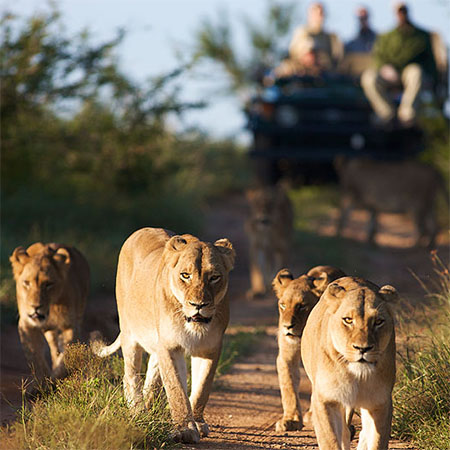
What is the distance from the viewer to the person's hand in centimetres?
1251

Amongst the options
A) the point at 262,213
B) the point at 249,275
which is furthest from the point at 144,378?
the point at 249,275

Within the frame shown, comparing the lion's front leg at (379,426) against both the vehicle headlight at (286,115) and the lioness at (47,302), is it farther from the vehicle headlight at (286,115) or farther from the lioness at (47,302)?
the vehicle headlight at (286,115)

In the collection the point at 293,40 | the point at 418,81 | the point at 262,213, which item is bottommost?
the point at 262,213

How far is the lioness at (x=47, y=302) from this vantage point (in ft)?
19.0

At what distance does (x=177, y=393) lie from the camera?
4.52 metres

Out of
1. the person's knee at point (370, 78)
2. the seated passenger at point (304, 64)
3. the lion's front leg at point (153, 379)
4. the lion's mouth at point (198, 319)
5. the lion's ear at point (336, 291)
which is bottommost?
the lion's front leg at point (153, 379)

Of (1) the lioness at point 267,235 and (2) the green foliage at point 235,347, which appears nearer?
(2) the green foliage at point 235,347

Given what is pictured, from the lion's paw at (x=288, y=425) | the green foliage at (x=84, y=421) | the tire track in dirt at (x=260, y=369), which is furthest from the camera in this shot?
the lion's paw at (x=288, y=425)

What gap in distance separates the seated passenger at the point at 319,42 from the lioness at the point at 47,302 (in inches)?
315

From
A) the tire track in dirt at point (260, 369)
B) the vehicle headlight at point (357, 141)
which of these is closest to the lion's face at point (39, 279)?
the tire track in dirt at point (260, 369)

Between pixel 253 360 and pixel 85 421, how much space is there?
8.84 ft

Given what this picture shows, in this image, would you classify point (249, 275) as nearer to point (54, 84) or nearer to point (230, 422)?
point (54, 84)

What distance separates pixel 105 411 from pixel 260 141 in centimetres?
907

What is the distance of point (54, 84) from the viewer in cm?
1165
